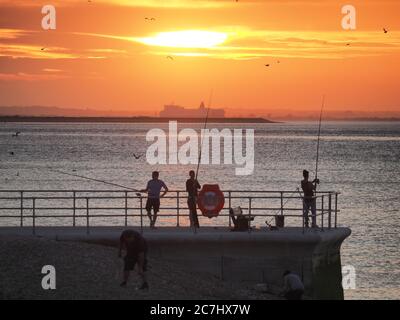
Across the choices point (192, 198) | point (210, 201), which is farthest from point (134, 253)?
point (210, 201)

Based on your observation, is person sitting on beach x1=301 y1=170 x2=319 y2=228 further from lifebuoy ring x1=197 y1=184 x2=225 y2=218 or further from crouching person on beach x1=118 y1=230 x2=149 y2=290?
crouching person on beach x1=118 y1=230 x2=149 y2=290

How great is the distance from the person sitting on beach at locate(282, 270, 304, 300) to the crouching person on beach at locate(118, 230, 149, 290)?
3425mm

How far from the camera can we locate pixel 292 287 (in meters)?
24.7

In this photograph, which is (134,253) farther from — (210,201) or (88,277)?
(210,201)

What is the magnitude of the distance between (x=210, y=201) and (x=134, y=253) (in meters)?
5.66

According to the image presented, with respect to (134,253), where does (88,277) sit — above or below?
below

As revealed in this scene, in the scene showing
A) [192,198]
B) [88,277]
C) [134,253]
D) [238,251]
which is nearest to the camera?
[134,253]

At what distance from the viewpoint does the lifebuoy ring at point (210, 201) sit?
28.3m

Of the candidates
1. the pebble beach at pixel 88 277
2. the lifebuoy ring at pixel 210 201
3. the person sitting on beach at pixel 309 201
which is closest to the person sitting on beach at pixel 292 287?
the pebble beach at pixel 88 277

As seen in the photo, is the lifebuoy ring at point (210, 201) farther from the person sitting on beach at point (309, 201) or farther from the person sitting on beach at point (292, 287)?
the person sitting on beach at point (292, 287)

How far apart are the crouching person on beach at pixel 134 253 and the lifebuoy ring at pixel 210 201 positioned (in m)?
5.20

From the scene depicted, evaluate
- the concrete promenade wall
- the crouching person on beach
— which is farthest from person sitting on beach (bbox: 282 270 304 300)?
the crouching person on beach

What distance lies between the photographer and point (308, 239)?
1057 inches
